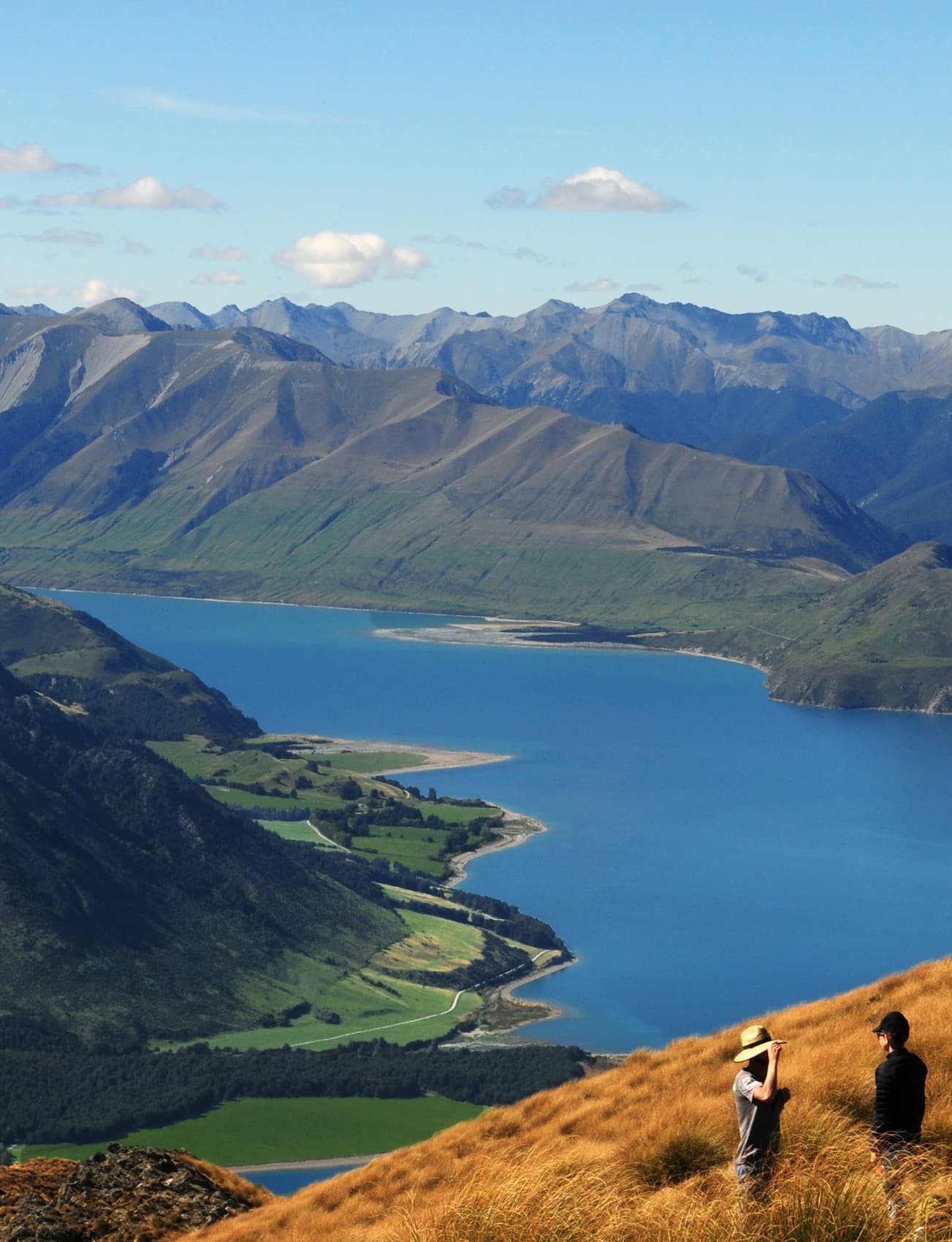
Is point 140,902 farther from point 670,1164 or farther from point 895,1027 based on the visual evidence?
point 895,1027

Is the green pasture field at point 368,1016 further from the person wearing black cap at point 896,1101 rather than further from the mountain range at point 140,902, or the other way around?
the person wearing black cap at point 896,1101

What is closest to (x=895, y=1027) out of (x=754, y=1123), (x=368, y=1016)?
(x=754, y=1123)

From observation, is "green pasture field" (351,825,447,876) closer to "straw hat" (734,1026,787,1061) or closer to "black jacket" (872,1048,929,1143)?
"straw hat" (734,1026,787,1061)

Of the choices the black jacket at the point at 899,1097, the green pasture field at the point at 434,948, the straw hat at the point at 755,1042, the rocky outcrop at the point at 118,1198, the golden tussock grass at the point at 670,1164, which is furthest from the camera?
the green pasture field at the point at 434,948

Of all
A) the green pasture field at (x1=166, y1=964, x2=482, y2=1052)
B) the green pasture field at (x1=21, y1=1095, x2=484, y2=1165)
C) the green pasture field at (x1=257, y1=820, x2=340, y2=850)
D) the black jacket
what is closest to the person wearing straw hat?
the black jacket

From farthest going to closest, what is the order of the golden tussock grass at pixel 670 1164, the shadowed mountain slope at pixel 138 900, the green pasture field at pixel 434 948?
the green pasture field at pixel 434 948 → the shadowed mountain slope at pixel 138 900 → the golden tussock grass at pixel 670 1164

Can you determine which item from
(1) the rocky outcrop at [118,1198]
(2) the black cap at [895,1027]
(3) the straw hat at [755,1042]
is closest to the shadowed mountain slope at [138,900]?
(1) the rocky outcrop at [118,1198]
